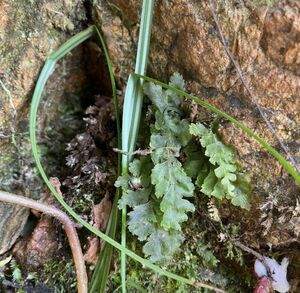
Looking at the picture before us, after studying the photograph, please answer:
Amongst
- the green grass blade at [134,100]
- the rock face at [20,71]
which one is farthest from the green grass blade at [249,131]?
the rock face at [20,71]

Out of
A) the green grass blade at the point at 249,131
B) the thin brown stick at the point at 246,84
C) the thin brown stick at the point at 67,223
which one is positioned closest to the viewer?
the green grass blade at the point at 249,131

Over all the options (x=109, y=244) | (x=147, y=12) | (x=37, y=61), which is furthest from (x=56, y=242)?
(x=147, y=12)

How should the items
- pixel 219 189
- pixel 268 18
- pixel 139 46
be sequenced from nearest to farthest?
pixel 268 18 → pixel 219 189 → pixel 139 46

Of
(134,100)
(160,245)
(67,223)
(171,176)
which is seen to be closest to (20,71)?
(134,100)

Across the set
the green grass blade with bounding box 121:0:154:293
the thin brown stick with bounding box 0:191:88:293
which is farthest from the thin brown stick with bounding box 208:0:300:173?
the thin brown stick with bounding box 0:191:88:293

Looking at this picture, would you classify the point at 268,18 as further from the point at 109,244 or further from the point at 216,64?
the point at 109,244

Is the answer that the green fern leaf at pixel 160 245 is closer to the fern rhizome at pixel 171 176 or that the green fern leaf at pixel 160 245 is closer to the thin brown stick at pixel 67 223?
the fern rhizome at pixel 171 176

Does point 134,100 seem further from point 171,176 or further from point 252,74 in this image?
point 252,74
